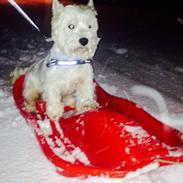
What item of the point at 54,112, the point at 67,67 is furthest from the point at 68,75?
the point at 54,112

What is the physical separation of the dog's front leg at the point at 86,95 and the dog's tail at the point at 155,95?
3.50 feet

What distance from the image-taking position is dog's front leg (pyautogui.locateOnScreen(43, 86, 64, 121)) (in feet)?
14.9

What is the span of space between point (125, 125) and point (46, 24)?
873 centimetres

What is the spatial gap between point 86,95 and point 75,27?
2.93 ft

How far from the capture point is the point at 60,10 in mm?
4223

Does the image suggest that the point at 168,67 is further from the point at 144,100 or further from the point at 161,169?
the point at 161,169

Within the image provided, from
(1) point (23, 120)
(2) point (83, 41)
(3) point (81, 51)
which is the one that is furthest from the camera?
(1) point (23, 120)

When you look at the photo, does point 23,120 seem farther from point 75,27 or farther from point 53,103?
point 75,27

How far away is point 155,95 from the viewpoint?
20.4 feet

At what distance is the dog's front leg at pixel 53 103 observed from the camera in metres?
4.53

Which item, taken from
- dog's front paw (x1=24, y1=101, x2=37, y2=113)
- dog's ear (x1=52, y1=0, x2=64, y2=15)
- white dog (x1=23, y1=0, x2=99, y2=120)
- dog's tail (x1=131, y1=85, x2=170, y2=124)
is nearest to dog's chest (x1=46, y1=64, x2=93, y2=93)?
white dog (x1=23, y1=0, x2=99, y2=120)

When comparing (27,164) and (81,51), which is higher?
(81,51)

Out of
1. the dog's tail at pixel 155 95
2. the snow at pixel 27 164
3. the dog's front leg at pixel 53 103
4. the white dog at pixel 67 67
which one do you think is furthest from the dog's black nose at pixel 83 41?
the dog's tail at pixel 155 95

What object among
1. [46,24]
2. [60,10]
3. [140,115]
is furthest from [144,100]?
[46,24]
